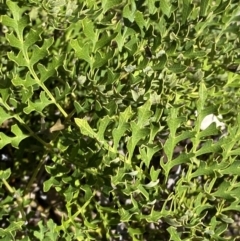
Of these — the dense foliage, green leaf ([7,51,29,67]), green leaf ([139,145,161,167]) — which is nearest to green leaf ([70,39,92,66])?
the dense foliage

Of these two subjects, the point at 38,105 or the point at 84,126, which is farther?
the point at 38,105

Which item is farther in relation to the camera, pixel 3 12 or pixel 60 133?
pixel 3 12

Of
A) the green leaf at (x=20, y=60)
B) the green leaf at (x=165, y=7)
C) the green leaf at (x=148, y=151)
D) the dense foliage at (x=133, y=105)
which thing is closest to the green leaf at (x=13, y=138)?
the dense foliage at (x=133, y=105)

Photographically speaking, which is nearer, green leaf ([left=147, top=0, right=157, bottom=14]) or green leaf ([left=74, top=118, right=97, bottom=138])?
green leaf ([left=74, top=118, right=97, bottom=138])

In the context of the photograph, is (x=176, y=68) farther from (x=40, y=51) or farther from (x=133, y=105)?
(x=40, y=51)

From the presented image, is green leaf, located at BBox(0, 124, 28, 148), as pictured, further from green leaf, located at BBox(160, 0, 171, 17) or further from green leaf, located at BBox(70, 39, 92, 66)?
green leaf, located at BBox(160, 0, 171, 17)

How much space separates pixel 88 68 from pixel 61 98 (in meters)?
0.10

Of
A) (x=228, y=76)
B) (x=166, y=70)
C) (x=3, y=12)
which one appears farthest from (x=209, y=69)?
(x=3, y=12)

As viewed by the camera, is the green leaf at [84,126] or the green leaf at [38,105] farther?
the green leaf at [38,105]

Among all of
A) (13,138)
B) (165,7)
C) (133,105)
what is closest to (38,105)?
(13,138)

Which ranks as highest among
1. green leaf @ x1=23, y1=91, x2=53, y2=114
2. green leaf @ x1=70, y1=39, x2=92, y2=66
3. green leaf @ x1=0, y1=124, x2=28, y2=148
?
green leaf @ x1=70, y1=39, x2=92, y2=66

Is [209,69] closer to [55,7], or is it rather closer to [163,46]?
[163,46]

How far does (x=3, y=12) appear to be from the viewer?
167 cm

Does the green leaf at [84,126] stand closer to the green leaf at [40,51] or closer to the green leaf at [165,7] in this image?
the green leaf at [40,51]
